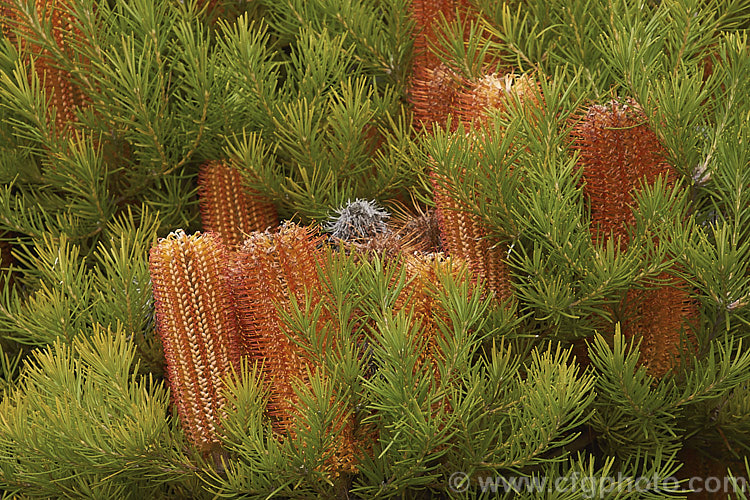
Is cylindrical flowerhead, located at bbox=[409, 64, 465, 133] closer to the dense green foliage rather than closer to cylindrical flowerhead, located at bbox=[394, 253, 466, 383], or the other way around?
the dense green foliage

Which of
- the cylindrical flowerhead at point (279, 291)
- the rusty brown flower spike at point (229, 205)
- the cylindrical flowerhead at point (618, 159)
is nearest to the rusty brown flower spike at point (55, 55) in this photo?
the rusty brown flower spike at point (229, 205)

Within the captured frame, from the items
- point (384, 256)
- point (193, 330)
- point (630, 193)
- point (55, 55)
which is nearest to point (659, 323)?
point (630, 193)

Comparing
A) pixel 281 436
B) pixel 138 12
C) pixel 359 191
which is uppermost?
pixel 138 12

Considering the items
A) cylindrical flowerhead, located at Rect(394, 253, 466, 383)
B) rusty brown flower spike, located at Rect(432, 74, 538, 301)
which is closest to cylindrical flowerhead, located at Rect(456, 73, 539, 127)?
rusty brown flower spike, located at Rect(432, 74, 538, 301)

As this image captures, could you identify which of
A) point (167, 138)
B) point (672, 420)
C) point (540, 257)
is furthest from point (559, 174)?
point (167, 138)

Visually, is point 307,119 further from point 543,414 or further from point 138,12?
point 543,414
